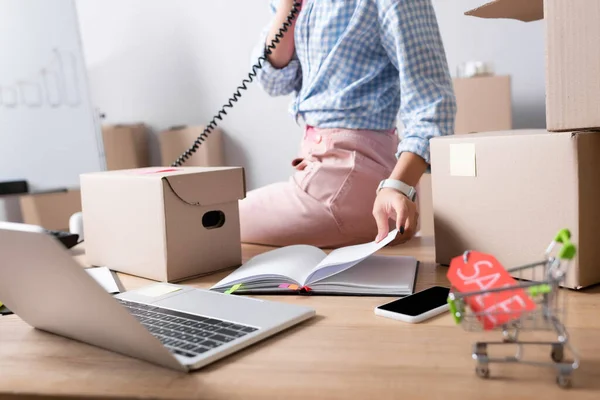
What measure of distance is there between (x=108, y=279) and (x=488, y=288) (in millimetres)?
676

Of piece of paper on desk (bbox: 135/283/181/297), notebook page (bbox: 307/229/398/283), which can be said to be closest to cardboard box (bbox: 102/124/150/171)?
piece of paper on desk (bbox: 135/283/181/297)

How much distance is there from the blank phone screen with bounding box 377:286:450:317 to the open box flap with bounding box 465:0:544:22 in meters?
0.45

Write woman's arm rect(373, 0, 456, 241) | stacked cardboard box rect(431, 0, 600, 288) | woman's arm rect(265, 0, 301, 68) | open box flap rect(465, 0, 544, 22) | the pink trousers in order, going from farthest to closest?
woman's arm rect(265, 0, 301, 68) → the pink trousers → woman's arm rect(373, 0, 456, 241) → open box flap rect(465, 0, 544, 22) → stacked cardboard box rect(431, 0, 600, 288)

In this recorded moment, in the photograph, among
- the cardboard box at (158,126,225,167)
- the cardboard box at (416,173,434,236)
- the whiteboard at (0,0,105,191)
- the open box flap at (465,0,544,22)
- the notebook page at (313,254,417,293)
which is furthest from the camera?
the cardboard box at (158,126,225,167)

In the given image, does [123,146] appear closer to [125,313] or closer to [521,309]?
[125,313]

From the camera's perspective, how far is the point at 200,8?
101 inches

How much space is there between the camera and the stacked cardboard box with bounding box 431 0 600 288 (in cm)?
73

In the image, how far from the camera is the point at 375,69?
128cm

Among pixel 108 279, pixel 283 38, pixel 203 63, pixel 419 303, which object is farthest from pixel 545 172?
pixel 203 63

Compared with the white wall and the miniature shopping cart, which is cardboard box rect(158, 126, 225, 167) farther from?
the miniature shopping cart

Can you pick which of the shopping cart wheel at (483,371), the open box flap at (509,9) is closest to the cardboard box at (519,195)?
the open box flap at (509,9)

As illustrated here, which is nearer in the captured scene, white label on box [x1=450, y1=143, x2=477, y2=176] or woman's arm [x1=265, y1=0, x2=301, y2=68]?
white label on box [x1=450, y1=143, x2=477, y2=176]

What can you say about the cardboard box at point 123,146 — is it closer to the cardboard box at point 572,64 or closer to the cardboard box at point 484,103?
the cardboard box at point 484,103

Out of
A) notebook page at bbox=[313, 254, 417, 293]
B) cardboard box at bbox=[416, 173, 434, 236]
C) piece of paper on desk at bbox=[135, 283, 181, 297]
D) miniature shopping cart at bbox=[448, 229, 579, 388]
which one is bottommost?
cardboard box at bbox=[416, 173, 434, 236]
